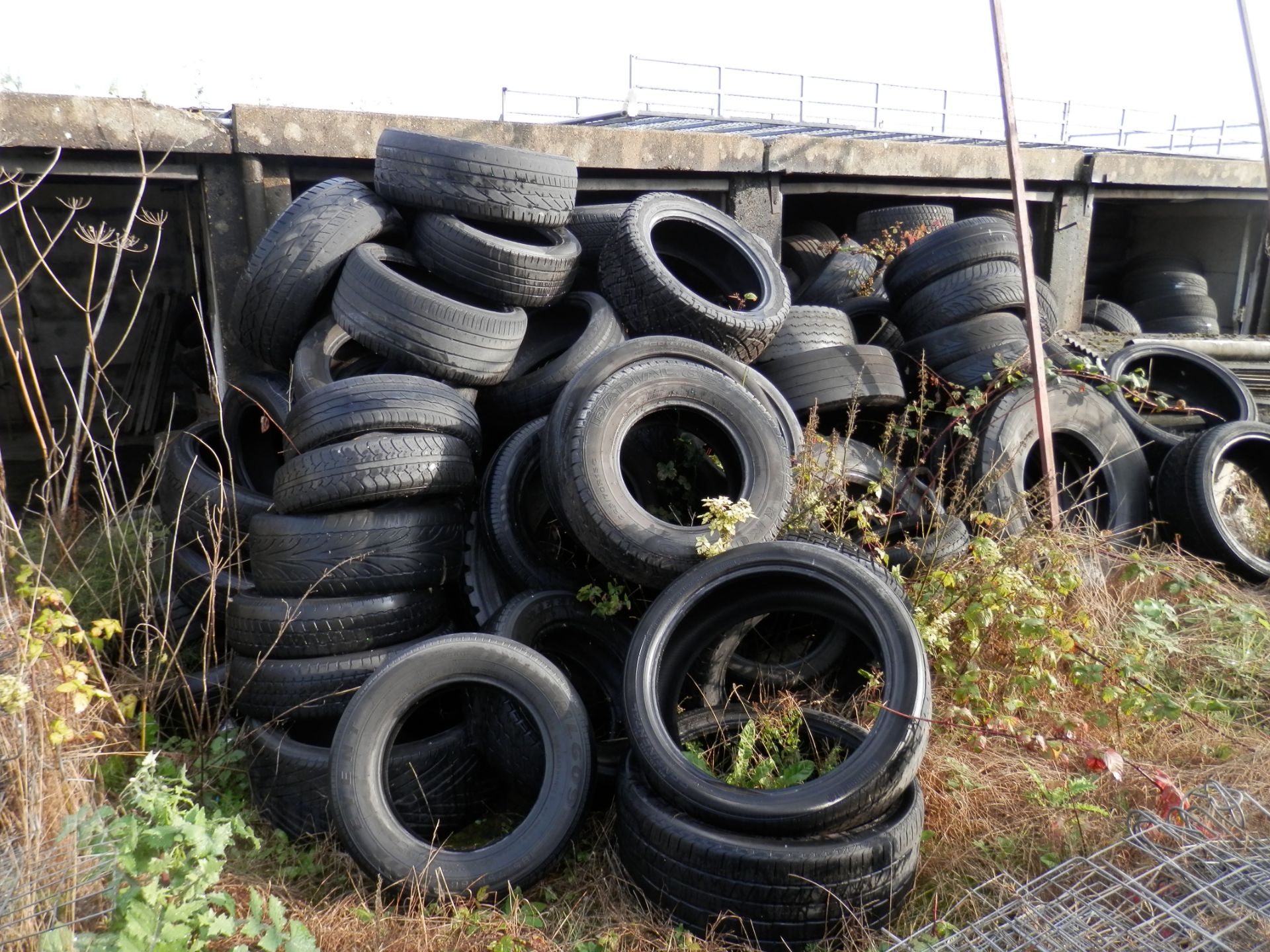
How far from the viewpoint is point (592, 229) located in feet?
19.7

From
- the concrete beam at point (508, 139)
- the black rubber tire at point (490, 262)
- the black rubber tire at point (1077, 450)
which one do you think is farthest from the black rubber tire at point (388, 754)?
the concrete beam at point (508, 139)

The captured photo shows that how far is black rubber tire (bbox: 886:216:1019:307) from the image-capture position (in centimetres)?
632

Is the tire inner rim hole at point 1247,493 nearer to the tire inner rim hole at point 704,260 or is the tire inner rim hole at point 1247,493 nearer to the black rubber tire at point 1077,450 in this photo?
the black rubber tire at point 1077,450

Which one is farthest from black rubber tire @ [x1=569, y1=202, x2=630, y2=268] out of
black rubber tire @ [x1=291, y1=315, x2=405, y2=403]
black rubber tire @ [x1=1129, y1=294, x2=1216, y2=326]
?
black rubber tire @ [x1=1129, y1=294, x2=1216, y2=326]

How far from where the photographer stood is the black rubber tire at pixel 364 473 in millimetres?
4000

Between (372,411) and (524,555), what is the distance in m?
0.91

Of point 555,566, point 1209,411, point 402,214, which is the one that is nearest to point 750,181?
point 402,214

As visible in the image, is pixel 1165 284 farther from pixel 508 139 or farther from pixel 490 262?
pixel 490 262

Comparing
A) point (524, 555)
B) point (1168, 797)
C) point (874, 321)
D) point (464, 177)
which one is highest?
point (464, 177)

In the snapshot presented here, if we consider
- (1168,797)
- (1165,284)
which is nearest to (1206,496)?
(1168,797)

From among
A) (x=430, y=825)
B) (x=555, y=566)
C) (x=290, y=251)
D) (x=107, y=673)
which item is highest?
(x=290, y=251)

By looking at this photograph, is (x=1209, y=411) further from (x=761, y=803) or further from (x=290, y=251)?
(x=290, y=251)

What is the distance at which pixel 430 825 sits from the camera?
12.2 ft

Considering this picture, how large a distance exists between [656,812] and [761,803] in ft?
1.16
